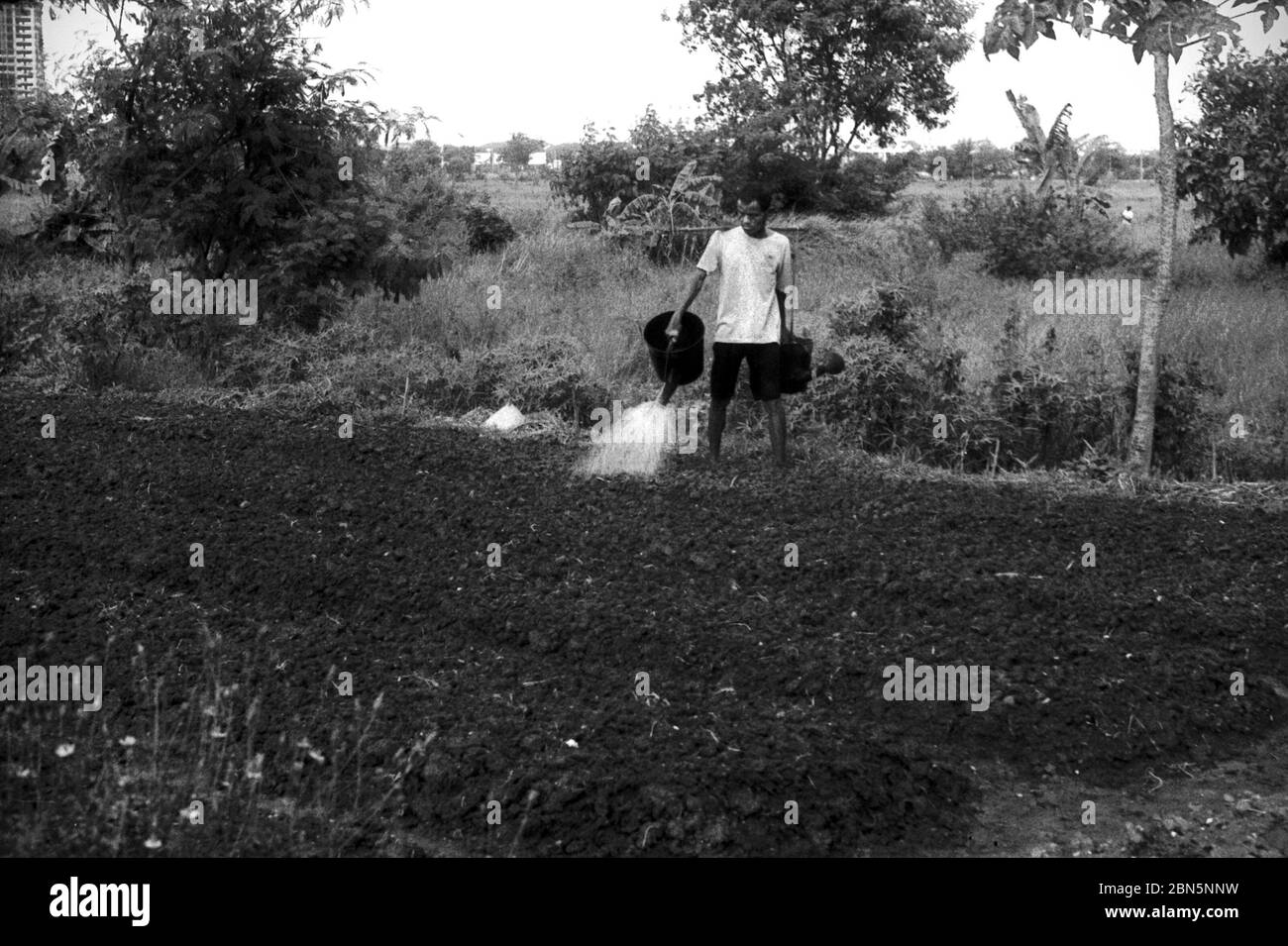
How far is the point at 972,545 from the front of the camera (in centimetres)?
666

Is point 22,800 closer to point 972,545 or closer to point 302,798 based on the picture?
point 302,798

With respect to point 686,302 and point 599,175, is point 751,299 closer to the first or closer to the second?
point 686,302

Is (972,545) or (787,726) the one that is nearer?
(787,726)

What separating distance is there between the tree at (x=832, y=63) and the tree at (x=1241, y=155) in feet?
31.7

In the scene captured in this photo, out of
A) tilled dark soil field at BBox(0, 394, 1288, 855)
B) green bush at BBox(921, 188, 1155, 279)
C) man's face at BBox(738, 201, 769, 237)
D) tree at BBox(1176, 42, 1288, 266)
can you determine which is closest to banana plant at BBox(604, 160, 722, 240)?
green bush at BBox(921, 188, 1155, 279)

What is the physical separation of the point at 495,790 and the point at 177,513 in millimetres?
3629

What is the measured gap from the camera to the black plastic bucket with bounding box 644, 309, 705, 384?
8273mm

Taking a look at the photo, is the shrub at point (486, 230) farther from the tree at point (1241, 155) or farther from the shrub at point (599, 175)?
the tree at point (1241, 155)

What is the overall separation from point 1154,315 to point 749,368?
2323 millimetres

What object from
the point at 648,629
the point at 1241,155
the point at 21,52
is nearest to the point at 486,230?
the point at 21,52

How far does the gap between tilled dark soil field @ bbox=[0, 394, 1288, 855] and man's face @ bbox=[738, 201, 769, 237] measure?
136 cm

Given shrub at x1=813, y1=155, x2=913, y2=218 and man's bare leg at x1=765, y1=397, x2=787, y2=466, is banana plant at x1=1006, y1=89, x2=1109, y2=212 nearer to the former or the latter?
shrub at x1=813, y1=155, x2=913, y2=218

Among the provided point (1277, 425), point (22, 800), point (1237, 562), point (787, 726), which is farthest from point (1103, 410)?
point (22, 800)

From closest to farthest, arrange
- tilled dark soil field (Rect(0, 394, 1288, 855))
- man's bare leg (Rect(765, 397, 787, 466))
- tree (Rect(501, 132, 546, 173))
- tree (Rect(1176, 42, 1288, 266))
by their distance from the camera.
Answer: tilled dark soil field (Rect(0, 394, 1288, 855)) < man's bare leg (Rect(765, 397, 787, 466)) < tree (Rect(1176, 42, 1288, 266)) < tree (Rect(501, 132, 546, 173))
